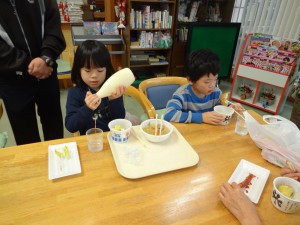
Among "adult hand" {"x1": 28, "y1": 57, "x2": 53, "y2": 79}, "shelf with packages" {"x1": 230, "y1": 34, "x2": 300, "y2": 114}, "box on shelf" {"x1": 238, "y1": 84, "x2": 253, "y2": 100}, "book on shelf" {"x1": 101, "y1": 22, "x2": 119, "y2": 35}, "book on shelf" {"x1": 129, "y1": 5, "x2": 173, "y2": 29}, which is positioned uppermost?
"book on shelf" {"x1": 129, "y1": 5, "x2": 173, "y2": 29}

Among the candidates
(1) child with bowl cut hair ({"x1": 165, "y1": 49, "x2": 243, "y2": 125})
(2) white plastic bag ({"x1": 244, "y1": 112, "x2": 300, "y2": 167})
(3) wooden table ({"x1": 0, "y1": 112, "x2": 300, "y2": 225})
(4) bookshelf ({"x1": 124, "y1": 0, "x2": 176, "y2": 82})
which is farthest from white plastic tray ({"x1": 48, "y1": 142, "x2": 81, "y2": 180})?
(4) bookshelf ({"x1": 124, "y1": 0, "x2": 176, "y2": 82})

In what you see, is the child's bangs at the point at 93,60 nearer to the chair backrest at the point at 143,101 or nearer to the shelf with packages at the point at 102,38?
the chair backrest at the point at 143,101

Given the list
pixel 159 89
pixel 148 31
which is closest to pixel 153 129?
pixel 159 89

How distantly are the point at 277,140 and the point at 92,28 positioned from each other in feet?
9.13

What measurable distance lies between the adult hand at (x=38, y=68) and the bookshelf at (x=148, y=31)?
204 centimetres

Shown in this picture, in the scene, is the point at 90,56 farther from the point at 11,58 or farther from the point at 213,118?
the point at 213,118

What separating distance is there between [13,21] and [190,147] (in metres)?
1.23

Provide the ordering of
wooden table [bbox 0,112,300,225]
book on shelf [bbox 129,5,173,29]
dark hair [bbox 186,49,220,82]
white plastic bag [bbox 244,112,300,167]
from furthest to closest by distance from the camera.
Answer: book on shelf [bbox 129,5,173,29] < dark hair [bbox 186,49,220,82] < white plastic bag [bbox 244,112,300,167] < wooden table [bbox 0,112,300,225]

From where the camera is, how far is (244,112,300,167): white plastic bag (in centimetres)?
96

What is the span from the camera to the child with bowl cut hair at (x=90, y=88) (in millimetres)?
1136

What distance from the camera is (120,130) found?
0.99 m

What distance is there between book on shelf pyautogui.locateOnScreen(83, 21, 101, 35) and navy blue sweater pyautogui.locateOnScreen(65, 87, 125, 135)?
2.04m

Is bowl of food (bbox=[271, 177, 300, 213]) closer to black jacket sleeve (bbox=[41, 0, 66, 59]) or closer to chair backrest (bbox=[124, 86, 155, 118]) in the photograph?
chair backrest (bbox=[124, 86, 155, 118])

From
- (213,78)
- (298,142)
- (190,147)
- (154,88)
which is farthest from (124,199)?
(154,88)
